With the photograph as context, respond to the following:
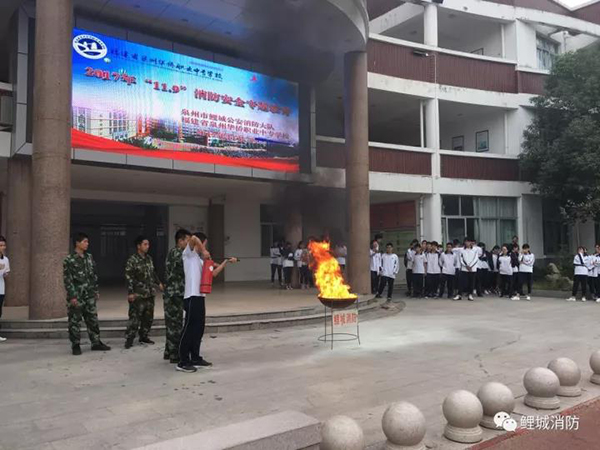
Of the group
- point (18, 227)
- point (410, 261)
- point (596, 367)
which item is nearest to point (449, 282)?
point (410, 261)

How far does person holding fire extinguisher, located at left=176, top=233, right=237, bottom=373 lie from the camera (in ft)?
17.7

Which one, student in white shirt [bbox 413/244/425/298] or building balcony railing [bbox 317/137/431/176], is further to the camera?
building balcony railing [bbox 317/137/431/176]

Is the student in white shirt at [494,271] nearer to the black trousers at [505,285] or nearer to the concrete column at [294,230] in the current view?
the black trousers at [505,285]

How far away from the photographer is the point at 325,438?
10.3 ft

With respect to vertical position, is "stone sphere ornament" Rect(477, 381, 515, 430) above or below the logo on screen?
below

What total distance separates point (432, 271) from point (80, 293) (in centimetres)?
921

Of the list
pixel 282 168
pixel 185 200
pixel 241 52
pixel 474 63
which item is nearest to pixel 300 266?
pixel 282 168

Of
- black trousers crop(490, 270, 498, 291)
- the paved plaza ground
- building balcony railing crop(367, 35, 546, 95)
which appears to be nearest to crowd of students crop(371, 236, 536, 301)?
black trousers crop(490, 270, 498, 291)

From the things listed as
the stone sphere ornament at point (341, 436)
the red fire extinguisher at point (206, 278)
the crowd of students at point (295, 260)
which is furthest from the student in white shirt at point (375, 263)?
the stone sphere ornament at point (341, 436)

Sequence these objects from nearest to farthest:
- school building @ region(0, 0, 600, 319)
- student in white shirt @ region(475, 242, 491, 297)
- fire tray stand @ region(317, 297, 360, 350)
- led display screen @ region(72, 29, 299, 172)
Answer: fire tray stand @ region(317, 297, 360, 350)
school building @ region(0, 0, 600, 319)
led display screen @ region(72, 29, 299, 172)
student in white shirt @ region(475, 242, 491, 297)

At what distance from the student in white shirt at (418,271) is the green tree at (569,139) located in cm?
581

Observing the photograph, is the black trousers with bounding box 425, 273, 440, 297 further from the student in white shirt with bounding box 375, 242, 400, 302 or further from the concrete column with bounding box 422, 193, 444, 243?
the concrete column with bounding box 422, 193, 444, 243

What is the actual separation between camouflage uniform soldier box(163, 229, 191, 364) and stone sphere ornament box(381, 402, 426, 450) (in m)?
3.15

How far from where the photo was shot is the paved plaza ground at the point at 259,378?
3875 mm
